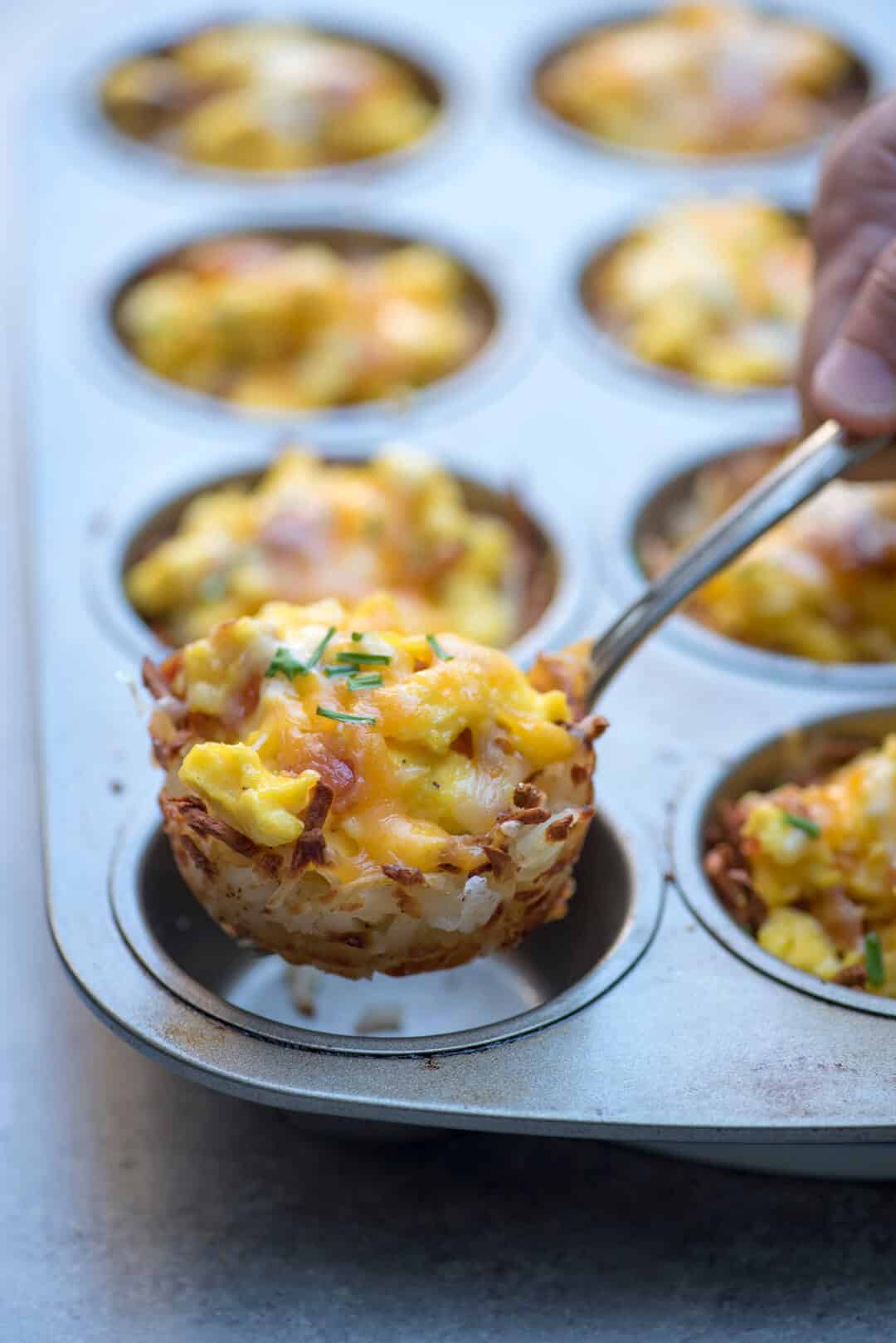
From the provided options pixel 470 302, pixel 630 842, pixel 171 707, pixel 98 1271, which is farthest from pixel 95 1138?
pixel 470 302

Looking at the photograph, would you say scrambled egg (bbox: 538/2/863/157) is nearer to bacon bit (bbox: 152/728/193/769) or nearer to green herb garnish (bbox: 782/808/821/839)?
green herb garnish (bbox: 782/808/821/839)

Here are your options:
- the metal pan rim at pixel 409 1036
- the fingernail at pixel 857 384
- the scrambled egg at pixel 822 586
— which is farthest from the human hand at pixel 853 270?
the metal pan rim at pixel 409 1036

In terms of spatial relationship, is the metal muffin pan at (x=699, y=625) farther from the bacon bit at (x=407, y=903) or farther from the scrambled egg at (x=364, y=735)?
the bacon bit at (x=407, y=903)

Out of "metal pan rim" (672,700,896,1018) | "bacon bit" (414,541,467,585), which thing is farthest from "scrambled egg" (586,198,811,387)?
"metal pan rim" (672,700,896,1018)

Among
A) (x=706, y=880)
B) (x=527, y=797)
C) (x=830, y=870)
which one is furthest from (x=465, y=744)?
(x=830, y=870)

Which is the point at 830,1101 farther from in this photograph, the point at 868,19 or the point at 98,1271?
the point at 868,19

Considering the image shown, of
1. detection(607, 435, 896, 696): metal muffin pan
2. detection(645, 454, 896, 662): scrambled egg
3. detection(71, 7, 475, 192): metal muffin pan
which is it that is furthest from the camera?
detection(71, 7, 475, 192): metal muffin pan

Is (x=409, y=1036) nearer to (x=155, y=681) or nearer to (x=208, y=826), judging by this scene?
(x=208, y=826)
